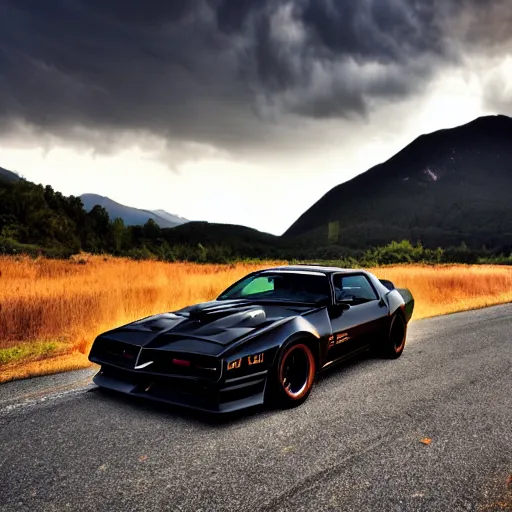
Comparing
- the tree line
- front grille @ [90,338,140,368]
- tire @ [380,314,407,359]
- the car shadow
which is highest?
the tree line

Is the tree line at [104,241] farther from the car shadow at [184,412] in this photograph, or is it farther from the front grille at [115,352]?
the car shadow at [184,412]

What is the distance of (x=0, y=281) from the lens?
10758mm

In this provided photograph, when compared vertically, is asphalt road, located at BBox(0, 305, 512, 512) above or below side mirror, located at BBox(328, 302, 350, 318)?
below

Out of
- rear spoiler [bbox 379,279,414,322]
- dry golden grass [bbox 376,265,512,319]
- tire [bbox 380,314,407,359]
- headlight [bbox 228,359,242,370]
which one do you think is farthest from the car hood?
dry golden grass [bbox 376,265,512,319]

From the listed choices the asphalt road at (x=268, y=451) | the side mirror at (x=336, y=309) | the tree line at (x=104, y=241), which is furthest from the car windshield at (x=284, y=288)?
the tree line at (x=104, y=241)

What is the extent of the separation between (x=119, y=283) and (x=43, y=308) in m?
3.17

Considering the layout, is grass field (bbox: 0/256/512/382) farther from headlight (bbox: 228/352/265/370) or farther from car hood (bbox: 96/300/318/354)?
headlight (bbox: 228/352/265/370)

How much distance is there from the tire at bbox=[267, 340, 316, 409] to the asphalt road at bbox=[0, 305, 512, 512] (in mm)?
129

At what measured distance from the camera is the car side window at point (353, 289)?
5.46 meters

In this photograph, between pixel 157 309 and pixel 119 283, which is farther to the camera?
pixel 119 283

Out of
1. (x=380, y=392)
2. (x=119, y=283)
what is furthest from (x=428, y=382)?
(x=119, y=283)

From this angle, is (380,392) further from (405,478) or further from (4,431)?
(4,431)

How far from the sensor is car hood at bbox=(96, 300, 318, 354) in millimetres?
3990

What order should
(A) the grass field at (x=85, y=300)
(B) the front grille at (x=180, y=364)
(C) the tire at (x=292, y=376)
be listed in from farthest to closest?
(A) the grass field at (x=85, y=300), (C) the tire at (x=292, y=376), (B) the front grille at (x=180, y=364)
